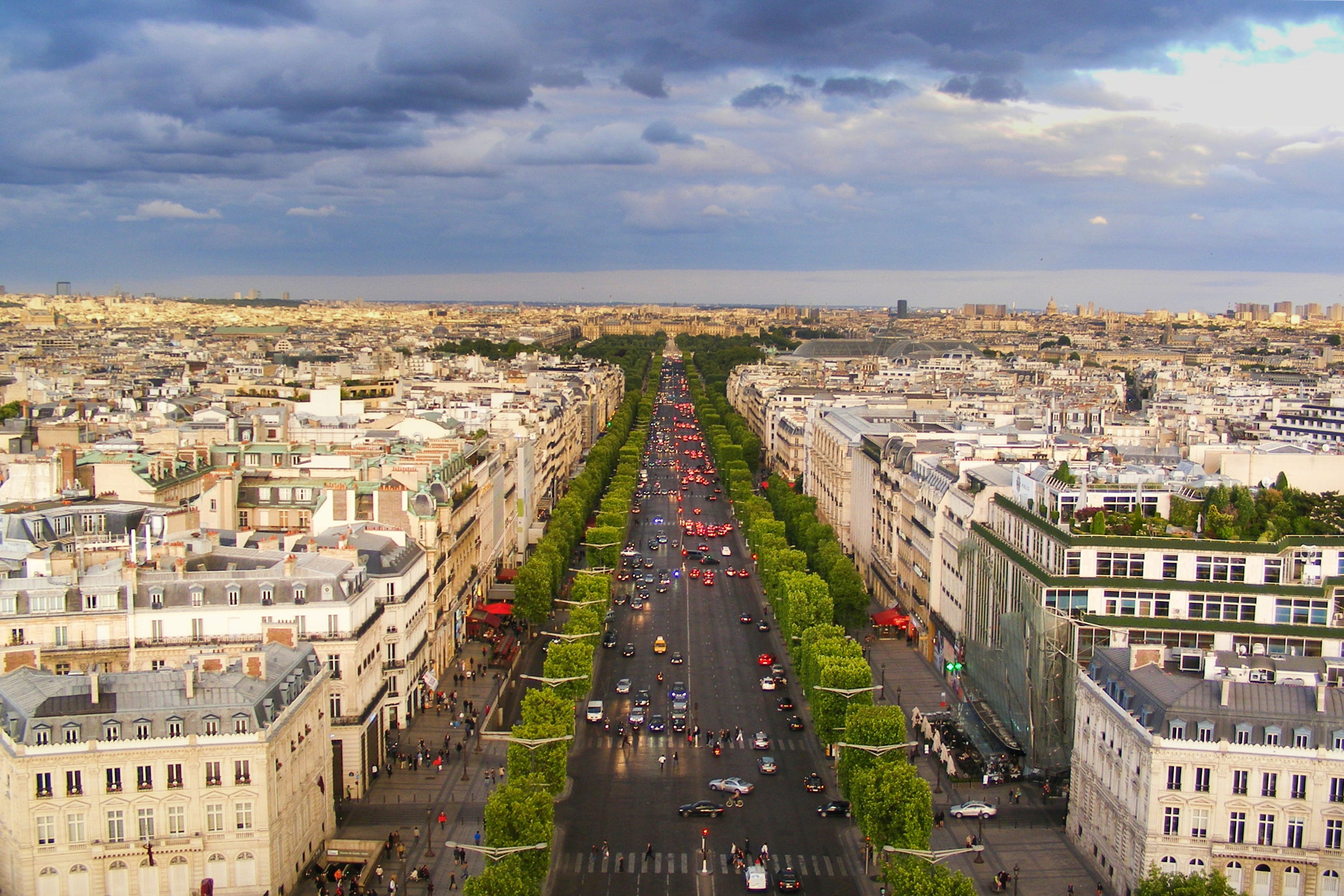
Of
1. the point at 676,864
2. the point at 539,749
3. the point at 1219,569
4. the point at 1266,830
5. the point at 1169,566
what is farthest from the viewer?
the point at 1169,566

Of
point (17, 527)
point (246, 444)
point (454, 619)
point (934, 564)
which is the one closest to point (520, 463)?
point (246, 444)

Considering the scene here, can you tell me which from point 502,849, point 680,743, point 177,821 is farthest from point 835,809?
point 177,821

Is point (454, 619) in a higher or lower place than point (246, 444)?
lower

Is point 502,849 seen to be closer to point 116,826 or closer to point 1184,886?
point 116,826

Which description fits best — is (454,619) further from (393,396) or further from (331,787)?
(393,396)

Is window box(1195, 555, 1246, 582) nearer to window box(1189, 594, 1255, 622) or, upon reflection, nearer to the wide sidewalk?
window box(1189, 594, 1255, 622)

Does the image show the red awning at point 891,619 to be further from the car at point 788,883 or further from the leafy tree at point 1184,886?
the leafy tree at point 1184,886
